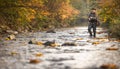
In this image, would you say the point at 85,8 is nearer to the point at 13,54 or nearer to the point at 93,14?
the point at 93,14

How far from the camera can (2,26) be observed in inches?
997

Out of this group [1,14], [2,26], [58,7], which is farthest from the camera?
[58,7]

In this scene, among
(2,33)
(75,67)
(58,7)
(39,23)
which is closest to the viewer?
(75,67)

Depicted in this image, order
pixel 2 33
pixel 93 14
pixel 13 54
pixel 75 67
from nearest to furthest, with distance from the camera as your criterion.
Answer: pixel 75 67 → pixel 13 54 → pixel 93 14 → pixel 2 33

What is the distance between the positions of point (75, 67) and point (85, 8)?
79987mm

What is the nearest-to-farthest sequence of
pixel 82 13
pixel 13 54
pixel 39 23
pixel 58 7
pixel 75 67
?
pixel 75 67 → pixel 13 54 → pixel 39 23 → pixel 58 7 → pixel 82 13

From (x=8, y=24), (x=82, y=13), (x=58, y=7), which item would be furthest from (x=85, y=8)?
(x=8, y=24)

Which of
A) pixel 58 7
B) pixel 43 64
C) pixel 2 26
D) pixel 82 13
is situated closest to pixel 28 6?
pixel 2 26

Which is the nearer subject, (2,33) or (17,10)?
(2,33)

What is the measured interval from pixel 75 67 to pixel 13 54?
3851 millimetres

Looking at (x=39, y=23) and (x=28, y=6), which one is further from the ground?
(x=28, y=6)

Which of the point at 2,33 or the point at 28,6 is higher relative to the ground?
the point at 28,6

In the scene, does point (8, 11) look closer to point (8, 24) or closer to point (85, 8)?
point (8, 24)

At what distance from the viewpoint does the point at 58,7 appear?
48969 millimetres
